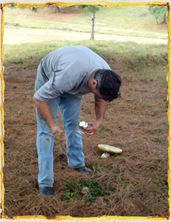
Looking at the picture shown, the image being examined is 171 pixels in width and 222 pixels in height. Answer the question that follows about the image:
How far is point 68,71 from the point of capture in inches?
90.2

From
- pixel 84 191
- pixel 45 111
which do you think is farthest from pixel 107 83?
pixel 84 191

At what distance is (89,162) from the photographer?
11.7 feet

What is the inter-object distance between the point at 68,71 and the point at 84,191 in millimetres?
1183

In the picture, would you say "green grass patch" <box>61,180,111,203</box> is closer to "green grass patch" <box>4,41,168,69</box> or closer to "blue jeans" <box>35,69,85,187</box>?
"blue jeans" <box>35,69,85,187</box>

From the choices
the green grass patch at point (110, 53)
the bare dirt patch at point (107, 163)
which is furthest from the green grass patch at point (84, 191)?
the green grass patch at point (110, 53)

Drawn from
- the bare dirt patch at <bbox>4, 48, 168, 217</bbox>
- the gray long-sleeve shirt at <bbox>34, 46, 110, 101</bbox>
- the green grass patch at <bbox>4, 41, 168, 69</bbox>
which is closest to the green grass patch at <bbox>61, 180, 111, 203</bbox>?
the bare dirt patch at <bbox>4, 48, 168, 217</bbox>

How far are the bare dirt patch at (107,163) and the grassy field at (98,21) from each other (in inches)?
123

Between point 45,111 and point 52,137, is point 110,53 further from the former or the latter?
point 45,111

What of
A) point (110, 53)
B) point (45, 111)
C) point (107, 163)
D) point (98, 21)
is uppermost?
point (45, 111)

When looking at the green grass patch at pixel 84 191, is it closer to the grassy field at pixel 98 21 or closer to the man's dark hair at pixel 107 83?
the man's dark hair at pixel 107 83

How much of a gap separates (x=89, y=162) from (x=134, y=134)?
1186 millimetres

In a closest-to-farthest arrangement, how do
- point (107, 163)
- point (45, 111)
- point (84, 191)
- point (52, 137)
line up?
point (45, 111), point (52, 137), point (84, 191), point (107, 163)

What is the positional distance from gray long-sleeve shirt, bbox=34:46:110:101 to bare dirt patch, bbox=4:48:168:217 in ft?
3.24

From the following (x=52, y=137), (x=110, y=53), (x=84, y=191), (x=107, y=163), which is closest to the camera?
(x=52, y=137)
